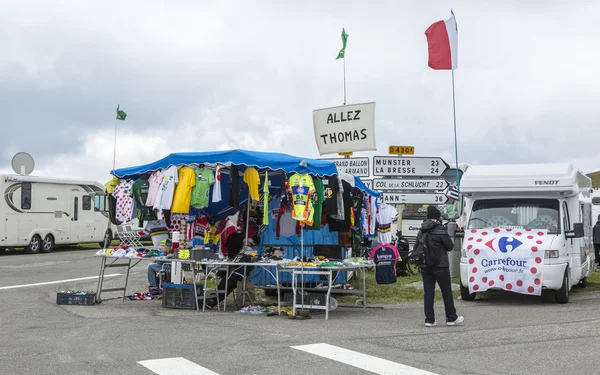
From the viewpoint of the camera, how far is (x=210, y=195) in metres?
13.0

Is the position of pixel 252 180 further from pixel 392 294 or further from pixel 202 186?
pixel 392 294

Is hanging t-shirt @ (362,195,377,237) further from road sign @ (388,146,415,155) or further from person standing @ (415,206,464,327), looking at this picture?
road sign @ (388,146,415,155)

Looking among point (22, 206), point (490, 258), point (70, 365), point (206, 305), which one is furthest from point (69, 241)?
point (70, 365)

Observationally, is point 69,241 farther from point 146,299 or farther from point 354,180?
point 354,180

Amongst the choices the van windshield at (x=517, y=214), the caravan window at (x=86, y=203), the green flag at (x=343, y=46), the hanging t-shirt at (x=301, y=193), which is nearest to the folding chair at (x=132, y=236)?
the hanging t-shirt at (x=301, y=193)

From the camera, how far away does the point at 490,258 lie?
13.0 metres

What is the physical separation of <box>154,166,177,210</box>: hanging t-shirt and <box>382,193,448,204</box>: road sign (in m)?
8.18

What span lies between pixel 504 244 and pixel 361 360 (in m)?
6.47

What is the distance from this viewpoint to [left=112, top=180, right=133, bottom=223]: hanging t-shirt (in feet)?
43.4

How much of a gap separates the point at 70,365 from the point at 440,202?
1343cm

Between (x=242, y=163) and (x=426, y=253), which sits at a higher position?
(x=242, y=163)

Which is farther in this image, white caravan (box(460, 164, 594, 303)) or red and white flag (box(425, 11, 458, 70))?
red and white flag (box(425, 11, 458, 70))

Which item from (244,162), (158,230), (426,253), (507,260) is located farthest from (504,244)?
(158,230)

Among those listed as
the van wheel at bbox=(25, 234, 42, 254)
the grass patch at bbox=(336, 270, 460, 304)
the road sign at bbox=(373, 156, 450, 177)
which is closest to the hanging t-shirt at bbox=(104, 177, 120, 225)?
the grass patch at bbox=(336, 270, 460, 304)
